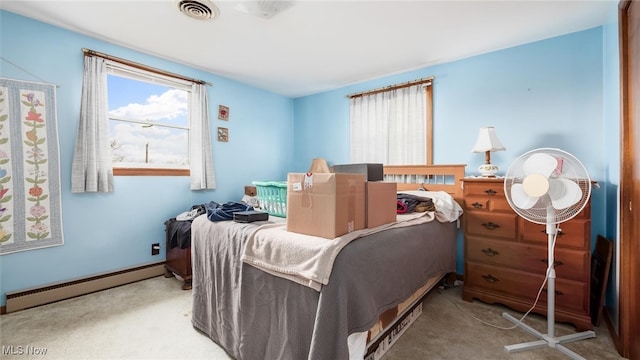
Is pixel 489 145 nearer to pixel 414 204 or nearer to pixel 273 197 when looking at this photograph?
pixel 414 204

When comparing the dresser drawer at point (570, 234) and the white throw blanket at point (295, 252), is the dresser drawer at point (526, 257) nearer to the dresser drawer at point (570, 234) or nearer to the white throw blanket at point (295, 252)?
the dresser drawer at point (570, 234)

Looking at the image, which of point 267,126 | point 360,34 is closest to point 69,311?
point 267,126

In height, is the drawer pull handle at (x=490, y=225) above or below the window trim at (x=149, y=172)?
below

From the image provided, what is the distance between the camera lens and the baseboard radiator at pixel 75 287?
85.0 inches

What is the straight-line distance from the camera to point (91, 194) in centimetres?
255

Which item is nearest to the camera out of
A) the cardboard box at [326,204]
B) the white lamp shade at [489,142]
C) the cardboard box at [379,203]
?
the cardboard box at [326,204]

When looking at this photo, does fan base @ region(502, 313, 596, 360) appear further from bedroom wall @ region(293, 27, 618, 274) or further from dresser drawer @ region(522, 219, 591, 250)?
bedroom wall @ region(293, 27, 618, 274)

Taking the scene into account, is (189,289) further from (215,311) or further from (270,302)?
(270,302)

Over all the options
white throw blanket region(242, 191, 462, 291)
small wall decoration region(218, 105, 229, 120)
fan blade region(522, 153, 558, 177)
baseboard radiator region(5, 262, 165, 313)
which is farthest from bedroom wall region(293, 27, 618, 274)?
baseboard radiator region(5, 262, 165, 313)

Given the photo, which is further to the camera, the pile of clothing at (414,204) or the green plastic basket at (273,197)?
the pile of clothing at (414,204)

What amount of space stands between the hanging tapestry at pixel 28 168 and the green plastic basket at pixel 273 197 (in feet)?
6.38

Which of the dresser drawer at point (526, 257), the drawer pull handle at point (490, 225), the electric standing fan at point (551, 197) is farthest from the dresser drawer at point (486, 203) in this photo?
the electric standing fan at point (551, 197)

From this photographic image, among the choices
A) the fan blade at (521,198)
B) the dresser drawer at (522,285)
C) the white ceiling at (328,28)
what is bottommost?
the dresser drawer at (522,285)

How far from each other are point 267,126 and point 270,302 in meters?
3.26
